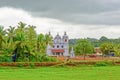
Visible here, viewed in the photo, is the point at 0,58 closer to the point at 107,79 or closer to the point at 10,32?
the point at 10,32

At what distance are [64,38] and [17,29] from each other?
42432 mm

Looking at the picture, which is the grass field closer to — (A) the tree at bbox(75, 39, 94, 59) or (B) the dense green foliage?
(B) the dense green foliage

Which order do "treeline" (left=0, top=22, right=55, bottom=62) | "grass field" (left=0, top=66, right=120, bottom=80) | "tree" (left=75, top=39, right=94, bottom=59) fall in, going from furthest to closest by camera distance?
"tree" (left=75, top=39, right=94, bottom=59) → "treeline" (left=0, top=22, right=55, bottom=62) → "grass field" (left=0, top=66, right=120, bottom=80)

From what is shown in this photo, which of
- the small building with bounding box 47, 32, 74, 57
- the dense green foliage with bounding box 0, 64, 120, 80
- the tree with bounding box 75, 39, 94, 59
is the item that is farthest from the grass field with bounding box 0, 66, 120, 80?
the small building with bounding box 47, 32, 74, 57

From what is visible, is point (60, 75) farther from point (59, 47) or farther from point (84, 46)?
point (59, 47)

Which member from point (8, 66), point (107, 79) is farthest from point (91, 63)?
point (107, 79)

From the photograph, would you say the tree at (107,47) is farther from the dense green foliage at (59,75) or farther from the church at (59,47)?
the dense green foliage at (59,75)

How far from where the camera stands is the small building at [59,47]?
3962 inches

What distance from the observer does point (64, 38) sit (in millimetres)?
103688

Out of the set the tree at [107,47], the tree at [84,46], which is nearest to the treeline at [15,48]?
the tree at [84,46]

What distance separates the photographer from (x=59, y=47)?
103 meters

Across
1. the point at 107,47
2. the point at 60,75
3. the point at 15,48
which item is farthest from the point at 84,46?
the point at 60,75

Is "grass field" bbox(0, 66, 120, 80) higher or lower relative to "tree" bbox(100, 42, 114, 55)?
lower

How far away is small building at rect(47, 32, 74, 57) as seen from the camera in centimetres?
10062
